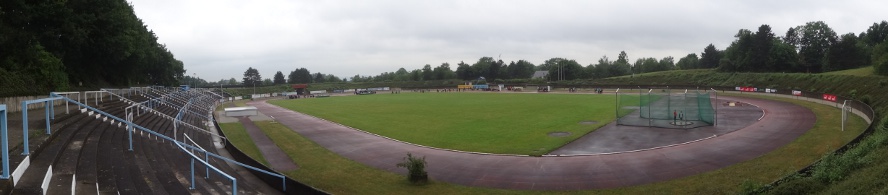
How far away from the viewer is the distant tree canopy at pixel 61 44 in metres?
22.8

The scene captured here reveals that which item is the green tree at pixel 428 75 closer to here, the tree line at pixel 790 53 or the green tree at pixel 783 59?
the tree line at pixel 790 53

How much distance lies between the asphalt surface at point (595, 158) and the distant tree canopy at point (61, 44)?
49.3 feet

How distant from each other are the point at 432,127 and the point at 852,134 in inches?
1007

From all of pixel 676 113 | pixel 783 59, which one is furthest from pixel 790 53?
pixel 676 113

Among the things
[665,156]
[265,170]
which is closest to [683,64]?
[665,156]

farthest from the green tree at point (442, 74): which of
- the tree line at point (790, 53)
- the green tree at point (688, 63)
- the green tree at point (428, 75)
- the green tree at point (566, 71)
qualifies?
the green tree at point (688, 63)

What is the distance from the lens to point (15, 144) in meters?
12.1

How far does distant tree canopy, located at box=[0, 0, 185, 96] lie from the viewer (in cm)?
2275

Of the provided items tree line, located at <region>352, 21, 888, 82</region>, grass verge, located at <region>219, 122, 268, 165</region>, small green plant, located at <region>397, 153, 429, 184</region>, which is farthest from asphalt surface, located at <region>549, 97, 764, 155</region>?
tree line, located at <region>352, 21, 888, 82</region>

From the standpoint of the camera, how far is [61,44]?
34.1m

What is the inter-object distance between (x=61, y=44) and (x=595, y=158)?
37.0 metres

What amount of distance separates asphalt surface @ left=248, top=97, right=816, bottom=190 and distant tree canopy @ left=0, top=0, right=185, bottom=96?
1504cm

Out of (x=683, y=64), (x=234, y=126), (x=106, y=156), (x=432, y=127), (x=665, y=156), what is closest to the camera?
(x=106, y=156)

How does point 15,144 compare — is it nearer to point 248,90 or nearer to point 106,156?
point 106,156
